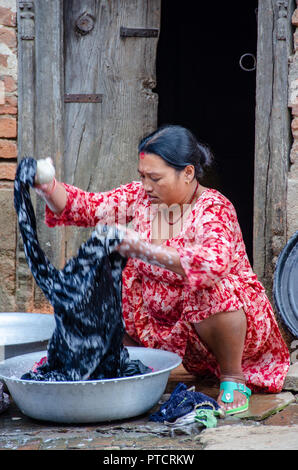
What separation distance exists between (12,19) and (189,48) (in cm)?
337

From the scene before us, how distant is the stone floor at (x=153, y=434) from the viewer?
84.4 inches

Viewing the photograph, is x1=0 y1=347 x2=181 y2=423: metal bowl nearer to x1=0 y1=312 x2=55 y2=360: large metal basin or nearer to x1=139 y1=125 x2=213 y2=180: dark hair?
x1=0 y1=312 x2=55 y2=360: large metal basin

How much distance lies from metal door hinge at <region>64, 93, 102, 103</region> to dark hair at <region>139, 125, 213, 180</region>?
1.36 metres

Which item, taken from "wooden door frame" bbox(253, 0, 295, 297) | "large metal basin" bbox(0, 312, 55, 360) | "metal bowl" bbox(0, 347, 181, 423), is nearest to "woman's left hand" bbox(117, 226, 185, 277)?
"metal bowl" bbox(0, 347, 181, 423)

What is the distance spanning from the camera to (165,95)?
6.85m

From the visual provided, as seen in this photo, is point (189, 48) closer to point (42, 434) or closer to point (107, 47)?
point (107, 47)

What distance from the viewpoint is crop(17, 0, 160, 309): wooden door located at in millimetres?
3803

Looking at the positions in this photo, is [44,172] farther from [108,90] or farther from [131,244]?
[108,90]

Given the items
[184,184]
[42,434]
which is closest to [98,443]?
[42,434]

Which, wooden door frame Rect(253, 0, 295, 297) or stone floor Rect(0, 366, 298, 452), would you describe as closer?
stone floor Rect(0, 366, 298, 452)

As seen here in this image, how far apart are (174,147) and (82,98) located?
1.49m

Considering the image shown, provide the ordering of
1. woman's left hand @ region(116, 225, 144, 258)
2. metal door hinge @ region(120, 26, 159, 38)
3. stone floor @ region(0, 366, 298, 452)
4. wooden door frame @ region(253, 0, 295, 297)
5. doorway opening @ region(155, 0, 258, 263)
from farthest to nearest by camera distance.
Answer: doorway opening @ region(155, 0, 258, 263), metal door hinge @ region(120, 26, 159, 38), wooden door frame @ region(253, 0, 295, 297), woman's left hand @ region(116, 225, 144, 258), stone floor @ region(0, 366, 298, 452)

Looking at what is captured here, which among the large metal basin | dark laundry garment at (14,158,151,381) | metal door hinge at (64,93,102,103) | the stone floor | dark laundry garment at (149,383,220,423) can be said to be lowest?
the stone floor

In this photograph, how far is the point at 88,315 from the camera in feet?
7.70
